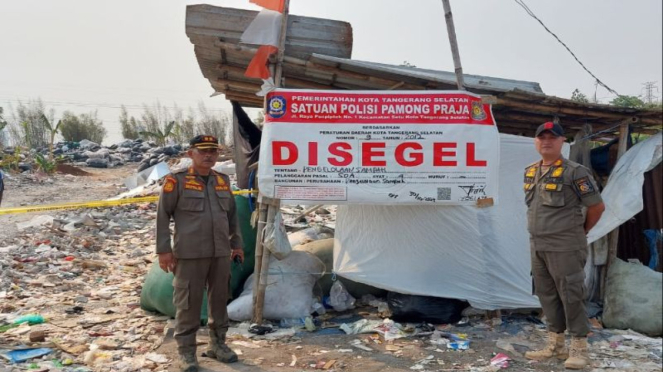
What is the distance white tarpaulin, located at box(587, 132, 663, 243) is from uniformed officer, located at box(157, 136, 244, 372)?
346cm

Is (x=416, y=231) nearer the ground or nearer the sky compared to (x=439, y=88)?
nearer the ground

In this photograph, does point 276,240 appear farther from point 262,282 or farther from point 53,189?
point 53,189

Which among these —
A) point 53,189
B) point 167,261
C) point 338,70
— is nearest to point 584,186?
point 338,70

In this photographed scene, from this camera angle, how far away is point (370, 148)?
4.82 m

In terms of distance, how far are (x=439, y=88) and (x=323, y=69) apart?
44.5 inches

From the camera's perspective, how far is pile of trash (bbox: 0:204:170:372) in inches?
168

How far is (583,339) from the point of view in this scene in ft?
12.8

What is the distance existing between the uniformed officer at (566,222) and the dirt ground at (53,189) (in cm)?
900

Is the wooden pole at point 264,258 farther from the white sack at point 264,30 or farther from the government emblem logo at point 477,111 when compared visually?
the government emblem logo at point 477,111

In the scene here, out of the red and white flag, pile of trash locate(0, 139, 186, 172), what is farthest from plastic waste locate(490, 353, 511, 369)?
pile of trash locate(0, 139, 186, 172)

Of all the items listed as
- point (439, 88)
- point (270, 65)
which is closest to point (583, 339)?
point (439, 88)

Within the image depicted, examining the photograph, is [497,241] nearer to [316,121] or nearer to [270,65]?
[316,121]

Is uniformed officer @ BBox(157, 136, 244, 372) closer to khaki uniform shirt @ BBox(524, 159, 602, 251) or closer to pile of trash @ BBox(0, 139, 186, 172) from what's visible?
khaki uniform shirt @ BBox(524, 159, 602, 251)

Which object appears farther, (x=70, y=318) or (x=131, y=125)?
(x=131, y=125)
